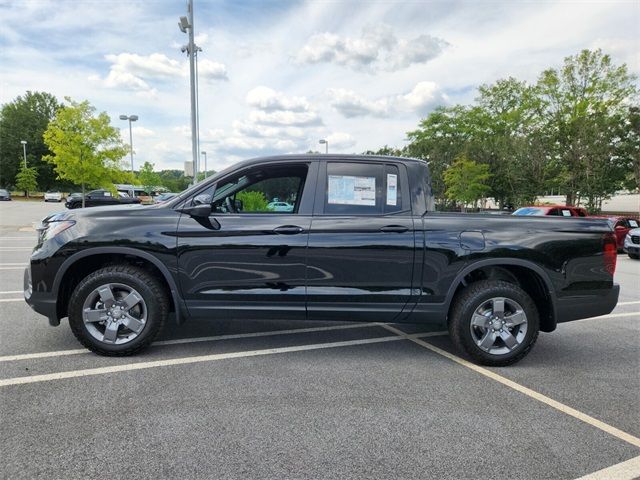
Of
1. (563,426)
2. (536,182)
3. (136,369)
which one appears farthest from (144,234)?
(536,182)

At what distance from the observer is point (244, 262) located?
3973mm

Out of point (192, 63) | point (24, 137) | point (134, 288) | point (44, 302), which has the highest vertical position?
point (24, 137)

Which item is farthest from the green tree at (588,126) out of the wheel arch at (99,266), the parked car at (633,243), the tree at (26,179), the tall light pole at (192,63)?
the tree at (26,179)

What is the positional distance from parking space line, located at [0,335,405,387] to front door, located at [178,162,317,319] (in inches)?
15.1

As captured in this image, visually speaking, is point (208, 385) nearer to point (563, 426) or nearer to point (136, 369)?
point (136, 369)

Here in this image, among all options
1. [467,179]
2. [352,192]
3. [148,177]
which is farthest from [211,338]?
[148,177]

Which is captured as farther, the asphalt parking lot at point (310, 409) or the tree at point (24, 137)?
the tree at point (24, 137)

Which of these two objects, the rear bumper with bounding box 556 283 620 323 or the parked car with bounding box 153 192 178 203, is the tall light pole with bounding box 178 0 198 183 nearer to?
the parked car with bounding box 153 192 178 203

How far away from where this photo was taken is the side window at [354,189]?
4066 millimetres

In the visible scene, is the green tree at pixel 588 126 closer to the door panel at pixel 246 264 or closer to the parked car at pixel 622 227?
the parked car at pixel 622 227

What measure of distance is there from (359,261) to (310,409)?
1.36m

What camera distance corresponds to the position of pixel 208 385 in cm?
346

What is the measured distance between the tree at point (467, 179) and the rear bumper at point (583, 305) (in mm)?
29409

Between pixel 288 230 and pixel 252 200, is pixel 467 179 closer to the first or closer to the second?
pixel 252 200
